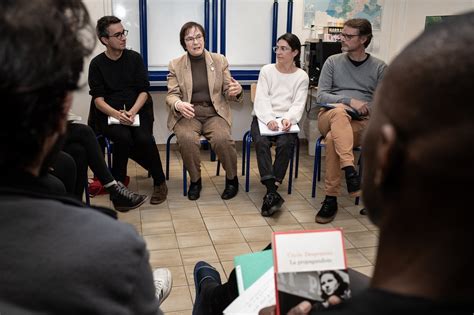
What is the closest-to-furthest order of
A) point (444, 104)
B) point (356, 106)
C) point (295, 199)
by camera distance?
point (444, 104), point (356, 106), point (295, 199)

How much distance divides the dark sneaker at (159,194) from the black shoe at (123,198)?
122 mm

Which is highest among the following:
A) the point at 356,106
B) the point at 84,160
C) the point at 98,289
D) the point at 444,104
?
the point at 444,104

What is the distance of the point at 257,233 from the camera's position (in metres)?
2.71

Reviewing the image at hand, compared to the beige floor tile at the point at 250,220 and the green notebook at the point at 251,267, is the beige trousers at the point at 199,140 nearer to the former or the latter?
the beige floor tile at the point at 250,220

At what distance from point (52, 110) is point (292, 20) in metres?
3.75

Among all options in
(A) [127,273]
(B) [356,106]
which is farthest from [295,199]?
(A) [127,273]

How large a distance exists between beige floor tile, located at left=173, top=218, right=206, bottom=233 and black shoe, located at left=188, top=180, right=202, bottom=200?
34 cm

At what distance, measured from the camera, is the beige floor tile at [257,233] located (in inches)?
104

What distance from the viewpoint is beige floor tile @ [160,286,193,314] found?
196 centimetres

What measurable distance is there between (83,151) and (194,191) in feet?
2.89

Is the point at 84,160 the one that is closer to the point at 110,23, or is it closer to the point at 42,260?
the point at 110,23

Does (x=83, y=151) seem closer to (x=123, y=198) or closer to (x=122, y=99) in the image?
(x=123, y=198)

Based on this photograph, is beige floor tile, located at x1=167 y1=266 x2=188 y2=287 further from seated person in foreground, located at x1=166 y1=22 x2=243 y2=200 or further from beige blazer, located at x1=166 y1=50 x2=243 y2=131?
beige blazer, located at x1=166 y1=50 x2=243 y2=131

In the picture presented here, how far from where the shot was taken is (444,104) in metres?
0.50
